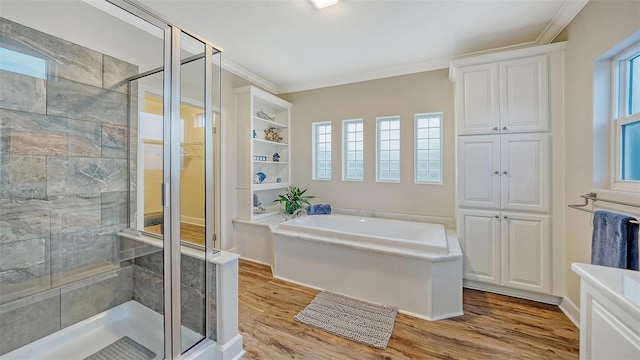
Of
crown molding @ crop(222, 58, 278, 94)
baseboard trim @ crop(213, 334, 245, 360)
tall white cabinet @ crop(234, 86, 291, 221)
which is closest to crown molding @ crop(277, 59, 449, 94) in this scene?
crown molding @ crop(222, 58, 278, 94)

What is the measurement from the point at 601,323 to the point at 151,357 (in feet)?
7.47

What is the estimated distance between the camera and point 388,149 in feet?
11.7

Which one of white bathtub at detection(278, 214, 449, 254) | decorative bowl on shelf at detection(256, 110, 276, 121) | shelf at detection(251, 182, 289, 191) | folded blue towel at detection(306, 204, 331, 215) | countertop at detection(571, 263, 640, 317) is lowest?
white bathtub at detection(278, 214, 449, 254)

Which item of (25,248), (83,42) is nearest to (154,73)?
(83,42)

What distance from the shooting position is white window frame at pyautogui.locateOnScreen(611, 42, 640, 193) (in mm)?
1734

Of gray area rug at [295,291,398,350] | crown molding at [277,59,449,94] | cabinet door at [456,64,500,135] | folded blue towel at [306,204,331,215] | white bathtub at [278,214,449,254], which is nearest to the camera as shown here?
gray area rug at [295,291,398,350]

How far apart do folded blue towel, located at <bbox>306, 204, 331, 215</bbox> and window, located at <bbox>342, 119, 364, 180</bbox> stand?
0.53m

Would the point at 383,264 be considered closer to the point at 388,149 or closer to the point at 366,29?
the point at 388,149

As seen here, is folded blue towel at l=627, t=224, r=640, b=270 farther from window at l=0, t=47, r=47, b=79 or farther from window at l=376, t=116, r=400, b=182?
window at l=0, t=47, r=47, b=79

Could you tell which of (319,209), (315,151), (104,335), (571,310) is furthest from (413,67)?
(104,335)

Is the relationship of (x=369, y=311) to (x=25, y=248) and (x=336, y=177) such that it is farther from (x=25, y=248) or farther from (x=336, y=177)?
(x=25, y=248)

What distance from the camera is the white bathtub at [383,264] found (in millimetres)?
2146

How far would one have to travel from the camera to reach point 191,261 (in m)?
1.61

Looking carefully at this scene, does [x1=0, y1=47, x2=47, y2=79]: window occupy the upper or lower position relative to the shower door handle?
upper
